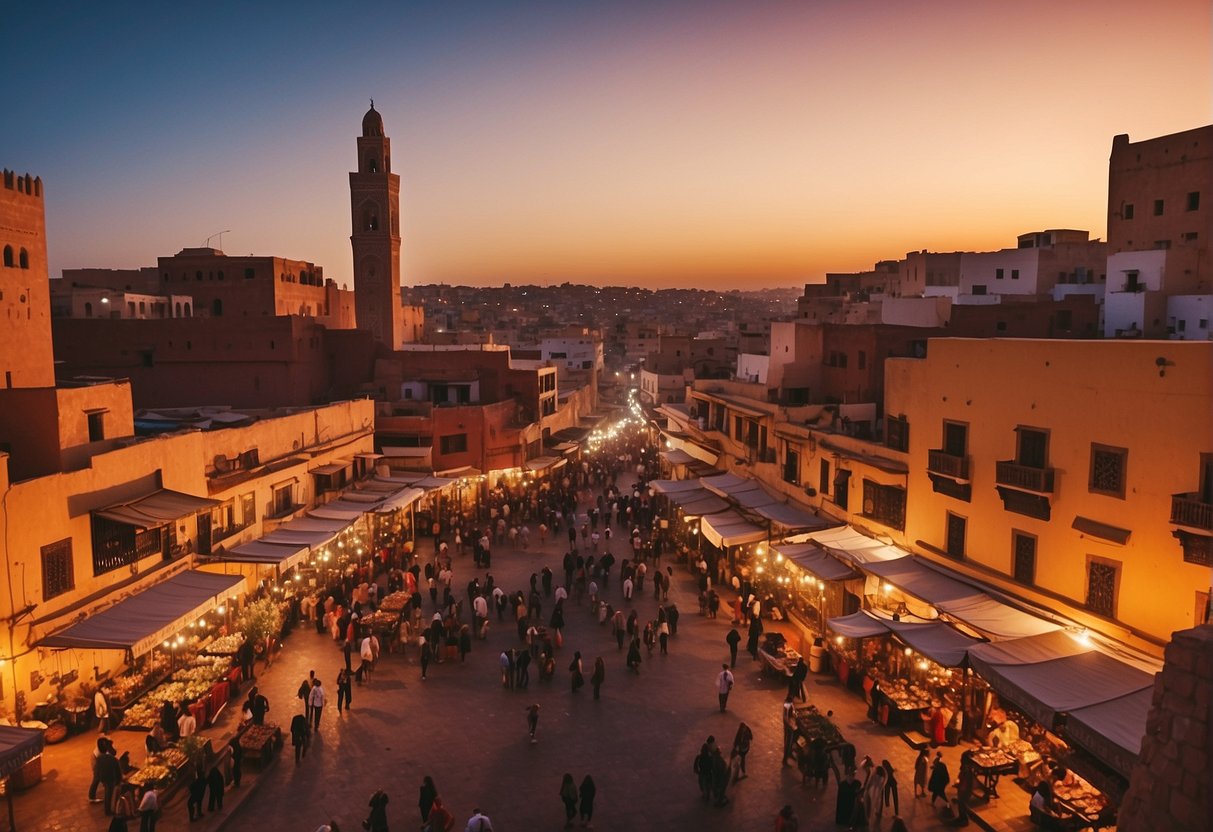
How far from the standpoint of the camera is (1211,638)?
5598 millimetres

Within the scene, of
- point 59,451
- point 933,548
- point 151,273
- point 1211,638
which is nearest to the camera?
point 1211,638

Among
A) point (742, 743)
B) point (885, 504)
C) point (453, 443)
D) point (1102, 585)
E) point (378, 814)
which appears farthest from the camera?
point (453, 443)

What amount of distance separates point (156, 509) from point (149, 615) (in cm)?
240

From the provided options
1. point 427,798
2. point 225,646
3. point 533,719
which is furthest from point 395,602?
point 427,798

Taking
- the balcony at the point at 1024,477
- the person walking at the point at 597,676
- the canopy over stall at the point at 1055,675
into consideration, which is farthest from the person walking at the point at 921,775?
the person walking at the point at 597,676

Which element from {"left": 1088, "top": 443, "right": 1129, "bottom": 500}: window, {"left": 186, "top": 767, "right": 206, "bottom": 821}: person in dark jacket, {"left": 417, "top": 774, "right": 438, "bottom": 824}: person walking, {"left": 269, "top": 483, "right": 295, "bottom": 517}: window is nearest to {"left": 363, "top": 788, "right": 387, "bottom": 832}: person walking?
{"left": 417, "top": 774, "right": 438, "bottom": 824}: person walking

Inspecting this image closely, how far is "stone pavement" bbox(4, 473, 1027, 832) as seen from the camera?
1234cm

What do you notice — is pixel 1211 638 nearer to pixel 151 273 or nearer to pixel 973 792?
pixel 973 792

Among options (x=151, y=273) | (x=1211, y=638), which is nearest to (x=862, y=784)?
(x=1211, y=638)

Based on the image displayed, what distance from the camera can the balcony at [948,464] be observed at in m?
16.2

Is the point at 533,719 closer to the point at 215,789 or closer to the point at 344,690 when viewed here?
the point at 344,690

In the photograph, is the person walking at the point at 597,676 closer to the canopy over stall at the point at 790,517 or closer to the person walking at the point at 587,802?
the person walking at the point at 587,802

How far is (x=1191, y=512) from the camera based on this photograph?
11.4 meters

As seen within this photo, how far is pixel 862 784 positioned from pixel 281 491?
17.0 metres
